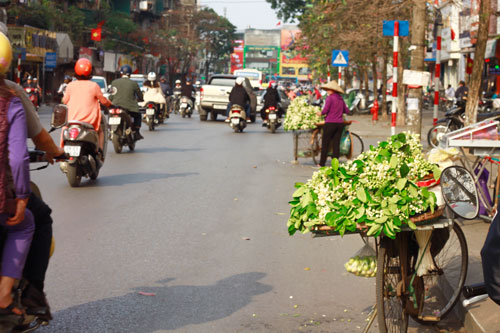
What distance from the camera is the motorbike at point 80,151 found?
12.0 metres

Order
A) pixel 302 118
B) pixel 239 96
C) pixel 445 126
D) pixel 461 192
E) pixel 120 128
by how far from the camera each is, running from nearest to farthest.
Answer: pixel 461 192
pixel 302 118
pixel 120 128
pixel 445 126
pixel 239 96

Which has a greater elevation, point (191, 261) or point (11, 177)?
point (11, 177)

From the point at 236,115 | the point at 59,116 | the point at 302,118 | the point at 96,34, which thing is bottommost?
the point at 236,115

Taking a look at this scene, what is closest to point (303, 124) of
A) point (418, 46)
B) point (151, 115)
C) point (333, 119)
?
point (333, 119)

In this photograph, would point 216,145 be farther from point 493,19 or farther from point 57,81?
point 57,81

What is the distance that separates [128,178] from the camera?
13.8 metres

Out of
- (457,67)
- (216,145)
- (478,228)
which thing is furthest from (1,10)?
(457,67)

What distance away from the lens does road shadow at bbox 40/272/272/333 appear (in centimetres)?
554

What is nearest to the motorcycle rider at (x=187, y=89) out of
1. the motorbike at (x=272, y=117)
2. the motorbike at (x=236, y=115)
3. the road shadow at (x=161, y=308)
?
the motorbike at (x=272, y=117)

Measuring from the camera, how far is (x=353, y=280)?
715 centimetres

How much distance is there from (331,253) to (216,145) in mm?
13612

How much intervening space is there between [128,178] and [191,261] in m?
6.35

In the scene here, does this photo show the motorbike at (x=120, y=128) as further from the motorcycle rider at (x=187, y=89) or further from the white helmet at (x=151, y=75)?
the motorcycle rider at (x=187, y=89)

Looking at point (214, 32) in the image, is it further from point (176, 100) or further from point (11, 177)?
point (11, 177)
